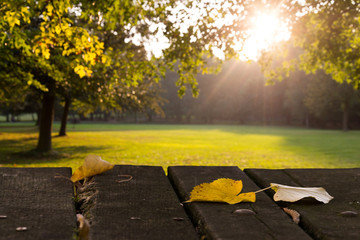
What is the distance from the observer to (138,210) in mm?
1352

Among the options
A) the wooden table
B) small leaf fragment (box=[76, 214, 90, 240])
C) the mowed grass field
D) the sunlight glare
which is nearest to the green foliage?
the sunlight glare

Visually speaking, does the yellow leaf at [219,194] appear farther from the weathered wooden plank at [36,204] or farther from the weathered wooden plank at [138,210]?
the weathered wooden plank at [36,204]

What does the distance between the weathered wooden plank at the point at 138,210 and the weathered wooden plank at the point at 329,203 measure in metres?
0.46

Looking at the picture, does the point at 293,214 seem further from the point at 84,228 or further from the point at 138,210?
the point at 84,228

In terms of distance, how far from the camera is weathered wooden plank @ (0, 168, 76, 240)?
1.12 m

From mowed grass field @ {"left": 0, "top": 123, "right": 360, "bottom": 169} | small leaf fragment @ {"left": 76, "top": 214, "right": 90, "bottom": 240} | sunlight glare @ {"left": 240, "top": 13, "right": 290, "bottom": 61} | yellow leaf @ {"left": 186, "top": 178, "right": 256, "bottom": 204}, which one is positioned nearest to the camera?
small leaf fragment @ {"left": 76, "top": 214, "right": 90, "bottom": 240}

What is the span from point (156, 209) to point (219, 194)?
0.93 ft

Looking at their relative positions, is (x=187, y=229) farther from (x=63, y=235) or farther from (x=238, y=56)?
(x=238, y=56)

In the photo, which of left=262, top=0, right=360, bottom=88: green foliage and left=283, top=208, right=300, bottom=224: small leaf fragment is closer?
left=283, top=208, right=300, bottom=224: small leaf fragment

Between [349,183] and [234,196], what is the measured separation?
0.84 m

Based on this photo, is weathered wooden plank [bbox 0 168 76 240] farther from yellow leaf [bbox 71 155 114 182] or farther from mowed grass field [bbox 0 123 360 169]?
mowed grass field [bbox 0 123 360 169]

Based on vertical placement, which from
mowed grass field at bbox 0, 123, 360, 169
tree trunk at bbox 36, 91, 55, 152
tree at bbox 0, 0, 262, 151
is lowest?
mowed grass field at bbox 0, 123, 360, 169

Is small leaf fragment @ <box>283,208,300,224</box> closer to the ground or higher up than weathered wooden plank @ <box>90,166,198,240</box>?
closer to the ground

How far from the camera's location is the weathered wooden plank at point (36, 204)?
3.67 ft
